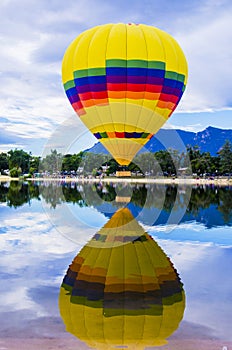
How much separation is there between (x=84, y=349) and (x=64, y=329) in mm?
584

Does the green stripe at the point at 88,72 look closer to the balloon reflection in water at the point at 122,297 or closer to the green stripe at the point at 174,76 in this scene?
the green stripe at the point at 174,76

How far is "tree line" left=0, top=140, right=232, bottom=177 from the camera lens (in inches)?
2749

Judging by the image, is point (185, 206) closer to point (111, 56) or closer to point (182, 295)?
point (111, 56)

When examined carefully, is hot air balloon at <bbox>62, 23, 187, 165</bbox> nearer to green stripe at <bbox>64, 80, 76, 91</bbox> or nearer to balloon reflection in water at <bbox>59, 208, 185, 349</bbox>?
green stripe at <bbox>64, 80, 76, 91</bbox>

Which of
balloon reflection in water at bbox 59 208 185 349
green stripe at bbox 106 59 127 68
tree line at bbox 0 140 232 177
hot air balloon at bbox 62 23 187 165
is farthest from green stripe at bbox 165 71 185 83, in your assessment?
tree line at bbox 0 140 232 177

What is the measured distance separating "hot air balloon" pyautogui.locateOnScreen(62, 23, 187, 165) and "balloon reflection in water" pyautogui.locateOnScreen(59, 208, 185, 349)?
657cm

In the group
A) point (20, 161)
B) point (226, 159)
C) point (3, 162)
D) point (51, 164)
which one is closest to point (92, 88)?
point (226, 159)

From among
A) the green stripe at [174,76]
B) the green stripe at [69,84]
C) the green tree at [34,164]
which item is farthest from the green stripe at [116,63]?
the green tree at [34,164]

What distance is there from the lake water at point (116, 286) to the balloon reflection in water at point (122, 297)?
14mm

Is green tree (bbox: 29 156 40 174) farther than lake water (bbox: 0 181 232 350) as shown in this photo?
Yes

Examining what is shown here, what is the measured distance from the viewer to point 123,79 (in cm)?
1563

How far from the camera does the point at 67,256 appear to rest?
9805 mm

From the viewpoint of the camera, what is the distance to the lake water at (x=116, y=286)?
5.53 metres

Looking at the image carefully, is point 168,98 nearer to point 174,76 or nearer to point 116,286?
point 174,76
